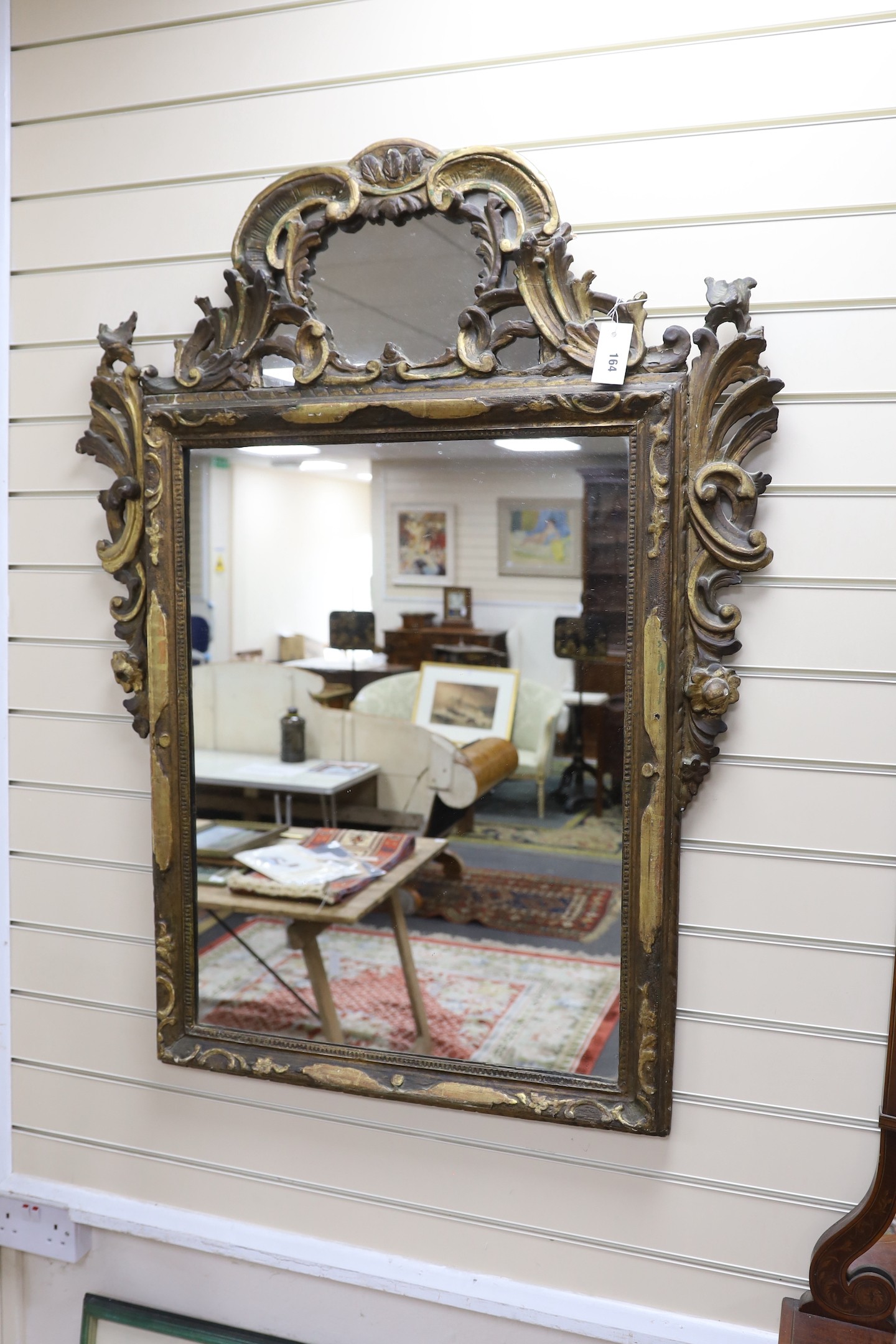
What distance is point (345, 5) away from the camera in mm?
1483

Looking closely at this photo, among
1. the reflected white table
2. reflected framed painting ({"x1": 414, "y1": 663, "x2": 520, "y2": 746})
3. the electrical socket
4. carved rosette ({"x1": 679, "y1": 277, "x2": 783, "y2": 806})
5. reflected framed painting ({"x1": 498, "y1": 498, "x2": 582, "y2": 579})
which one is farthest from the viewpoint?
the electrical socket

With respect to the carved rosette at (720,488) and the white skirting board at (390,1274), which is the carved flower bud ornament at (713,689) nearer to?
the carved rosette at (720,488)

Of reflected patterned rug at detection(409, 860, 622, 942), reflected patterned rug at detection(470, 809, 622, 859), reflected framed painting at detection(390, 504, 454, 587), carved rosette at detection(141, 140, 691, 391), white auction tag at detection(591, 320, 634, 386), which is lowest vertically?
reflected patterned rug at detection(409, 860, 622, 942)

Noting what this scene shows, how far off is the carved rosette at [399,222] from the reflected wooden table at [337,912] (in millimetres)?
743

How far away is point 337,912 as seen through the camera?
161 cm

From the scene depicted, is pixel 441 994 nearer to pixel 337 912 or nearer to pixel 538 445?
pixel 337 912

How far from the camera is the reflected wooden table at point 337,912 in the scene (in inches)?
60.9

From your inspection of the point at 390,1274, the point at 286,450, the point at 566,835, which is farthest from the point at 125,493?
the point at 390,1274

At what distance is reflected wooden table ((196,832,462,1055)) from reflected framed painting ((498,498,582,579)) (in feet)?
1.49

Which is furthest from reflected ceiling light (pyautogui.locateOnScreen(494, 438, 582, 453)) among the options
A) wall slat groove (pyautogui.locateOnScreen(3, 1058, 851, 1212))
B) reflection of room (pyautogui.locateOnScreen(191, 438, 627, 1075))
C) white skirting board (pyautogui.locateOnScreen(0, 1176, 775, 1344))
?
white skirting board (pyautogui.locateOnScreen(0, 1176, 775, 1344))

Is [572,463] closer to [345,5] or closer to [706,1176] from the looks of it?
[345,5]

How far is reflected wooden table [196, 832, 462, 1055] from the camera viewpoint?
1.55 metres

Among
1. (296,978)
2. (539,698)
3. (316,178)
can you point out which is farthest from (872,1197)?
(316,178)

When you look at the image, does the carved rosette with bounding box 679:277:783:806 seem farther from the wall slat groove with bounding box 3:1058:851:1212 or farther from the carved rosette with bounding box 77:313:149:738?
the carved rosette with bounding box 77:313:149:738
